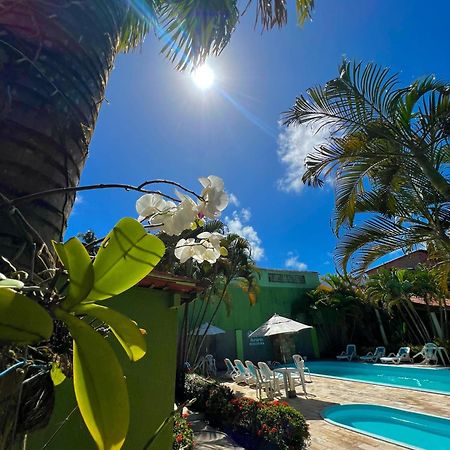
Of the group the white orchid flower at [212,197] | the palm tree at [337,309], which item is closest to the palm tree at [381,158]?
the white orchid flower at [212,197]

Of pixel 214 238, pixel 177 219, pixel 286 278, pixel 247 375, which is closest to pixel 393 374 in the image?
pixel 247 375

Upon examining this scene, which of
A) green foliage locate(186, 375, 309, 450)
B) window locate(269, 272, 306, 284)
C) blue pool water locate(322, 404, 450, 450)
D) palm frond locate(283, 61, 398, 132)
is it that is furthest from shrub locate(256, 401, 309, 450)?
window locate(269, 272, 306, 284)

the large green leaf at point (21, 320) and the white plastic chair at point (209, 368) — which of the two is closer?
the large green leaf at point (21, 320)

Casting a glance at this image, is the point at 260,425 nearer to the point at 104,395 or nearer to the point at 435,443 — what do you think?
the point at 435,443

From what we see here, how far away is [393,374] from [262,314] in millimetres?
9113

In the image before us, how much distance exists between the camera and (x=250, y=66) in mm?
6074

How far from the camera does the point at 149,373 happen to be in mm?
3834

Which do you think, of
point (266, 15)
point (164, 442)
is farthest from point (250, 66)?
point (164, 442)

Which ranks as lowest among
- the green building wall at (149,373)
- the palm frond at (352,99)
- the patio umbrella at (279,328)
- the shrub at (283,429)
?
the shrub at (283,429)

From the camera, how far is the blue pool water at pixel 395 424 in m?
6.11

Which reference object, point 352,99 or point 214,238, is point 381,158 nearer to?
point 352,99

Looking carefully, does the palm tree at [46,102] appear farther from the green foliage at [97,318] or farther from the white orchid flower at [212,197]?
the white orchid flower at [212,197]

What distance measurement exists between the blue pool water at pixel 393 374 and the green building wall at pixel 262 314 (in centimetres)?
377

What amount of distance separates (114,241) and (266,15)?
141 inches
